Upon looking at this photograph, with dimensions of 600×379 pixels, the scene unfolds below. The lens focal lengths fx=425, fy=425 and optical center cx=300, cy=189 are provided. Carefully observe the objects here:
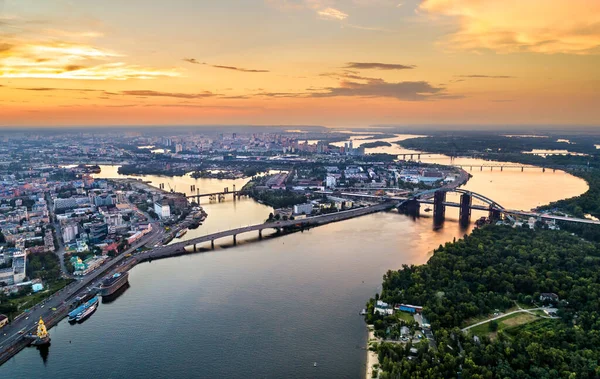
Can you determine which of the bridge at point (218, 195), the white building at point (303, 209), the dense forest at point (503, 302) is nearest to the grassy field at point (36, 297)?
the dense forest at point (503, 302)

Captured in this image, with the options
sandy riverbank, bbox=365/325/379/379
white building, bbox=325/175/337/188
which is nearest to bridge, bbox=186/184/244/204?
white building, bbox=325/175/337/188

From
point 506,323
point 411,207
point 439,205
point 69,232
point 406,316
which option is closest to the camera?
point 506,323

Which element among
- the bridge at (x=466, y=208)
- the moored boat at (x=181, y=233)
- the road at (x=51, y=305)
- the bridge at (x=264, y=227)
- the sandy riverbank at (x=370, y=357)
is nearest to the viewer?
the sandy riverbank at (x=370, y=357)

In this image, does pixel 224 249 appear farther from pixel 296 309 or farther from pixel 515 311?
pixel 515 311

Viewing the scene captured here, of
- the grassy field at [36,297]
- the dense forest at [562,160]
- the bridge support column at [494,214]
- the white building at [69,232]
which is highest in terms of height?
the dense forest at [562,160]

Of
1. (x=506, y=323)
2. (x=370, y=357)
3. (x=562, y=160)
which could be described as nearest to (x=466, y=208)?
(x=506, y=323)

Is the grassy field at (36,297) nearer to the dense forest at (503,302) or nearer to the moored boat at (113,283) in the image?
the moored boat at (113,283)

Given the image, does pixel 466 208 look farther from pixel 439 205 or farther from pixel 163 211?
pixel 163 211

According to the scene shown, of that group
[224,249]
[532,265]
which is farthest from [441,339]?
[224,249]
